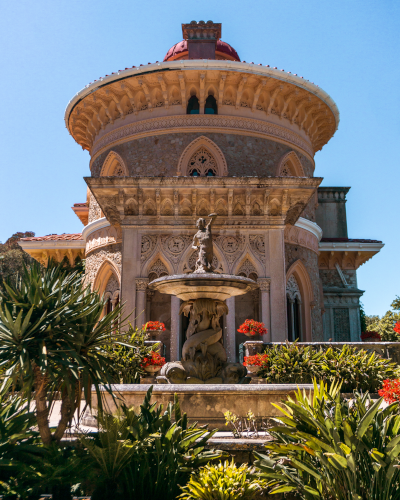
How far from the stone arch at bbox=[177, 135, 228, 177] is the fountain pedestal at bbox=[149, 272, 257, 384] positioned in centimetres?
944

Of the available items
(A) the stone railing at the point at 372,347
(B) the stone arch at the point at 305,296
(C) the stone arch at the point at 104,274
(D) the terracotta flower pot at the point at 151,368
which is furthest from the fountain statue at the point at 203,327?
(B) the stone arch at the point at 305,296

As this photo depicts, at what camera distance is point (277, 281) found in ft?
54.2

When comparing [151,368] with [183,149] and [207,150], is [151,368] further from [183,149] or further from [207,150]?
[207,150]

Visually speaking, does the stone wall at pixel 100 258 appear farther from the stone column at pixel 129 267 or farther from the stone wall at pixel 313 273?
the stone wall at pixel 313 273

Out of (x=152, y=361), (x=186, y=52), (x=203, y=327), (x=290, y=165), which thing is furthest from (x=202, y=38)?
(x=203, y=327)

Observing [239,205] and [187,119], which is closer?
[239,205]

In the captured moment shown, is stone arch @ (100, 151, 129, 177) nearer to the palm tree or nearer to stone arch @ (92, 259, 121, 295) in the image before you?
stone arch @ (92, 259, 121, 295)

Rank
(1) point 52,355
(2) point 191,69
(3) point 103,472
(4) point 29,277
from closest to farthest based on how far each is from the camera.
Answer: (3) point 103,472 < (1) point 52,355 < (4) point 29,277 < (2) point 191,69

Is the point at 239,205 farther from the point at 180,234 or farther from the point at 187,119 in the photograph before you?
the point at 187,119

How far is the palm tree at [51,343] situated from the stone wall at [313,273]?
47.4ft

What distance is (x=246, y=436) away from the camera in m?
6.39

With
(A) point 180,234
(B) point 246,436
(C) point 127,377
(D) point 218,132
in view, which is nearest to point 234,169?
(D) point 218,132

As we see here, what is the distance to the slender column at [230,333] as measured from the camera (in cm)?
1672

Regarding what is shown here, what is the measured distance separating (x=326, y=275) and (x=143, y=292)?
444 inches
